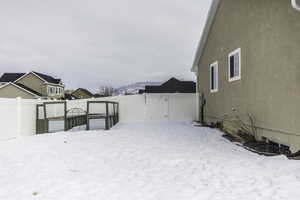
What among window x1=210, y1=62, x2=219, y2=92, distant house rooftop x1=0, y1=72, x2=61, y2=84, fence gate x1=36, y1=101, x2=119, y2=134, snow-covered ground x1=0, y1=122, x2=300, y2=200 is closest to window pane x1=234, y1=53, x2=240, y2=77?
window x1=210, y1=62, x2=219, y2=92

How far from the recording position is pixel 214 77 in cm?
1120

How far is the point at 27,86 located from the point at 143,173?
37.3 metres

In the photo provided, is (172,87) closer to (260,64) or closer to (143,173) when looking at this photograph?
(260,64)

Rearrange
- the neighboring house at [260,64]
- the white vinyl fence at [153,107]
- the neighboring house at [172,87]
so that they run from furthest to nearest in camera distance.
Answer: the neighboring house at [172,87] → the white vinyl fence at [153,107] → the neighboring house at [260,64]

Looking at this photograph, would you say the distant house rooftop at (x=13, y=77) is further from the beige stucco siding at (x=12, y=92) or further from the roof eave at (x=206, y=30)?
the roof eave at (x=206, y=30)

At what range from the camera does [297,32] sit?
16.1 ft

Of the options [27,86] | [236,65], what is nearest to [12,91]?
[27,86]

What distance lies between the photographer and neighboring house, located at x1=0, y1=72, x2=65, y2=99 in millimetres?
33531

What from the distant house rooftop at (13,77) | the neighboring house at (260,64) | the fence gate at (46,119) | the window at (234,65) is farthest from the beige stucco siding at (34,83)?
the window at (234,65)

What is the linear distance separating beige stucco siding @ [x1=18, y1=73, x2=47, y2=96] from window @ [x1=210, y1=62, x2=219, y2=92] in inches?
1228

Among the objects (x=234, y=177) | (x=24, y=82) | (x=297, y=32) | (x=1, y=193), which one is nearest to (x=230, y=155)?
(x=234, y=177)

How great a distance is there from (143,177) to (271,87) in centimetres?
396

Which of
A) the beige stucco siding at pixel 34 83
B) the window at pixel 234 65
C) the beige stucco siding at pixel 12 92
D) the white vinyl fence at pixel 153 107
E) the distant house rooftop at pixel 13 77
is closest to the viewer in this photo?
the window at pixel 234 65

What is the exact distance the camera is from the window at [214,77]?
10.5 m
